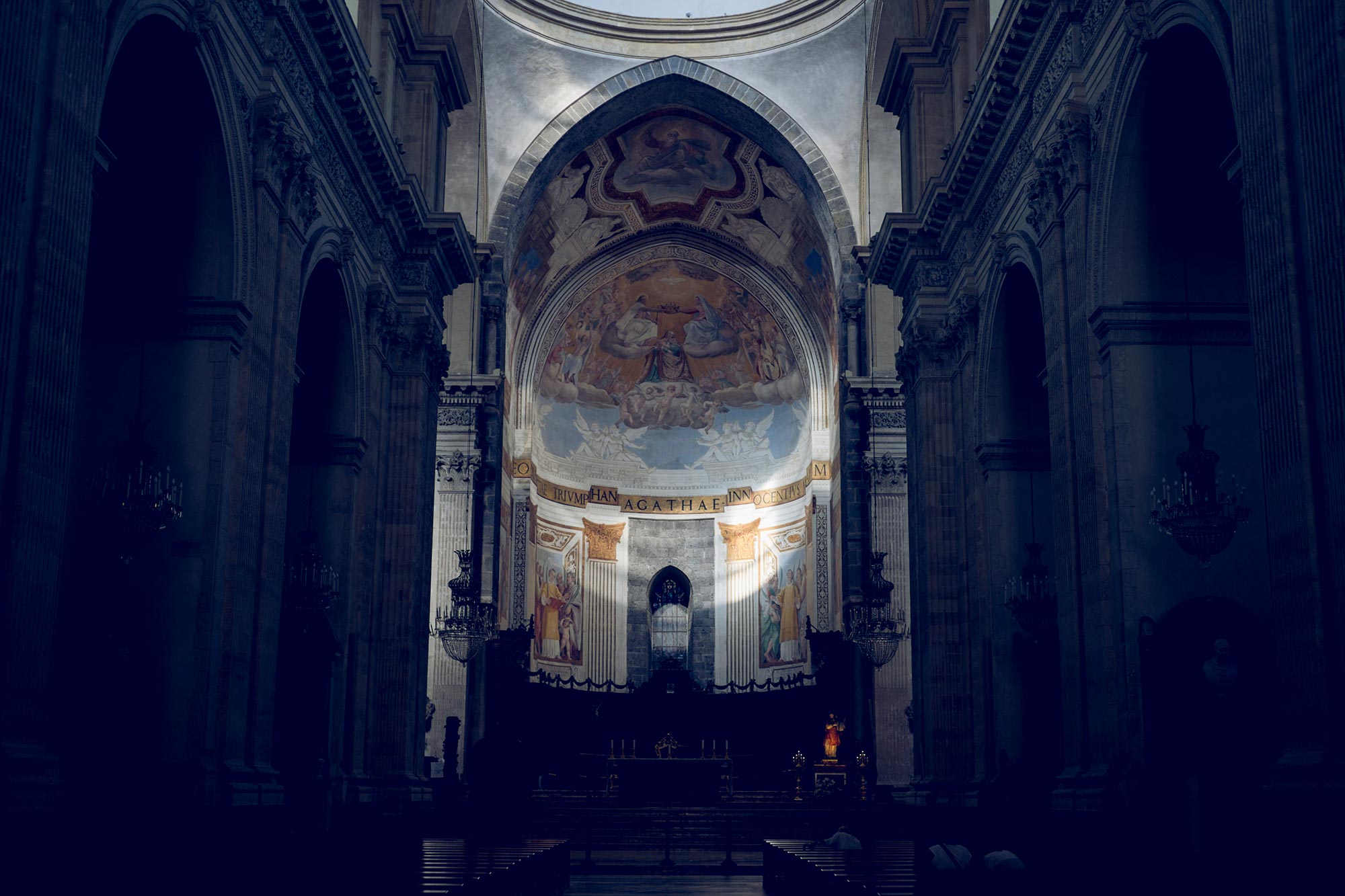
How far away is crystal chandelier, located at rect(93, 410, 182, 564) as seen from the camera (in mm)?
11094

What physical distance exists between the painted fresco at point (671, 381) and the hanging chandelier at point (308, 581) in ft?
65.0

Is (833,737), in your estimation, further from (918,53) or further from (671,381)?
(918,53)

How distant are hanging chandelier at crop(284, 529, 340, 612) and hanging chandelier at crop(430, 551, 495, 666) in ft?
22.7

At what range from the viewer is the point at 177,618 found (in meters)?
12.0

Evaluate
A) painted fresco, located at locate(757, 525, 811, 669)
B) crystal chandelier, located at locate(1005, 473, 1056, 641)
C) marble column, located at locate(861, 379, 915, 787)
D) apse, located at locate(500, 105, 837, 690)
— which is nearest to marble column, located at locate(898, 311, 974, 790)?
crystal chandelier, located at locate(1005, 473, 1056, 641)

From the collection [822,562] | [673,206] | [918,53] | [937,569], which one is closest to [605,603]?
[822,562]

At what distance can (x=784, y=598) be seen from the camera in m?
36.4

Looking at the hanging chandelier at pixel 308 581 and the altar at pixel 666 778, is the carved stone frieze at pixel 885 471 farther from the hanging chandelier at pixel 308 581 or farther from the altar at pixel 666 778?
the hanging chandelier at pixel 308 581

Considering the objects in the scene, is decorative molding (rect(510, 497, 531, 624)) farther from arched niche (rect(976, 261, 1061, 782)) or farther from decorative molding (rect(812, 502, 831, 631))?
arched niche (rect(976, 261, 1061, 782))

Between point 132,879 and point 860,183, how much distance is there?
77.8ft

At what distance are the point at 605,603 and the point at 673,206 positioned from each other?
424 inches

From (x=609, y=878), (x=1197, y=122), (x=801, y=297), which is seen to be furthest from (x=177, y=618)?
(x=801, y=297)

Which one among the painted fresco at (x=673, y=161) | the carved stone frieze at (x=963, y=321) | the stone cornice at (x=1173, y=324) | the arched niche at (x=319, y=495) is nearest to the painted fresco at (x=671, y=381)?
the painted fresco at (x=673, y=161)

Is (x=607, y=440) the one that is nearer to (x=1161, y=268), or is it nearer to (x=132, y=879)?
(x=1161, y=268)
